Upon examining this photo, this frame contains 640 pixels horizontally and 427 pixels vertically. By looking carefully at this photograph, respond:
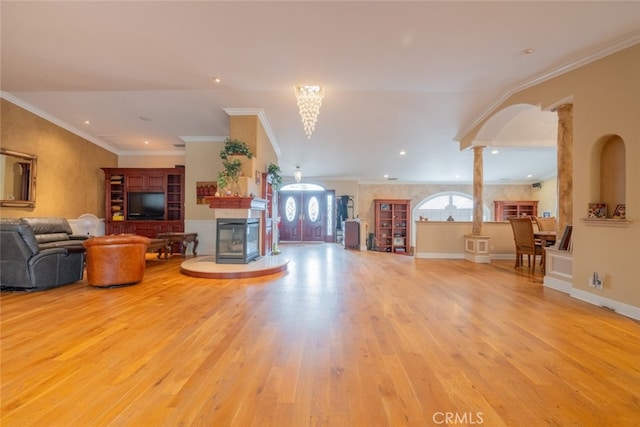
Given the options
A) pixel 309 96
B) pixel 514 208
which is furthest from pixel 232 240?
pixel 514 208

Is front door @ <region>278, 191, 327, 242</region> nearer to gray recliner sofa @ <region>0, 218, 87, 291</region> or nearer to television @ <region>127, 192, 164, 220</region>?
television @ <region>127, 192, 164, 220</region>

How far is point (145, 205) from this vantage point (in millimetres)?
7422

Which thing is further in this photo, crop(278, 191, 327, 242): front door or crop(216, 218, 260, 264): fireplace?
crop(278, 191, 327, 242): front door

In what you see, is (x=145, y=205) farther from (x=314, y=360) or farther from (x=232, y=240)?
(x=314, y=360)

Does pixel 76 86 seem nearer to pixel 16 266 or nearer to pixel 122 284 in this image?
pixel 16 266

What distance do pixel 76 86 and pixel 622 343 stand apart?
7.23 meters

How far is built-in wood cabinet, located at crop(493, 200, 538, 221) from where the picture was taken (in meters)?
10.9

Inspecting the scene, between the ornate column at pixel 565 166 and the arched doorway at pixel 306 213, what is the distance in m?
7.62

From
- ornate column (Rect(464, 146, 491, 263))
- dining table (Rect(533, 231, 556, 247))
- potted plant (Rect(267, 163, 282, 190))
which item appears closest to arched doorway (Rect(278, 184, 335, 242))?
potted plant (Rect(267, 163, 282, 190))

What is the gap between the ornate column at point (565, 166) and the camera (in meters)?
3.89

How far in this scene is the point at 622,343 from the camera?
2.19 m

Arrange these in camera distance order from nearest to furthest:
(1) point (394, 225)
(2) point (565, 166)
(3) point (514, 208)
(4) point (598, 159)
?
(4) point (598, 159)
(2) point (565, 166)
(3) point (514, 208)
(1) point (394, 225)

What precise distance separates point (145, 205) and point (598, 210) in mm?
8951

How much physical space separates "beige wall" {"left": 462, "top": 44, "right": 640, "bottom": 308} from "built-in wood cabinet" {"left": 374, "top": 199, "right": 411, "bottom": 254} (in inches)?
296
